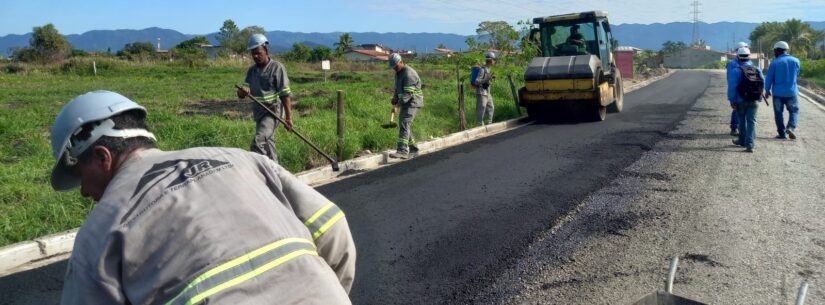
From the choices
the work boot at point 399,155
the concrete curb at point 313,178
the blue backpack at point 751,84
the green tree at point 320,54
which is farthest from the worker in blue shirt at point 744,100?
the green tree at point 320,54

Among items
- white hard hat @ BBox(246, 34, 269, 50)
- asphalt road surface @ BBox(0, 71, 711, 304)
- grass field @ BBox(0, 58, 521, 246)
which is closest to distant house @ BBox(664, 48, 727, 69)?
grass field @ BBox(0, 58, 521, 246)

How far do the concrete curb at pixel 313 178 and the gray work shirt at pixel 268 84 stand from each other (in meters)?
1.09

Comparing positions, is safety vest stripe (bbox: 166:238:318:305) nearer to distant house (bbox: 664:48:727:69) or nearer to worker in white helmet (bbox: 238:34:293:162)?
worker in white helmet (bbox: 238:34:293:162)

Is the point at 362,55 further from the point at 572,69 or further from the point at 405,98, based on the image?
the point at 405,98

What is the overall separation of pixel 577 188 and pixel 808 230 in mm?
2361

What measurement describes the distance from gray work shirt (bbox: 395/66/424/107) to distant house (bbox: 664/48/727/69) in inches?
4278

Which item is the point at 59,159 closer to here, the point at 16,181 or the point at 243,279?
A: the point at 243,279

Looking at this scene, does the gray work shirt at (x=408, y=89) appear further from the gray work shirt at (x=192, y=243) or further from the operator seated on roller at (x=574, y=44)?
the gray work shirt at (x=192, y=243)

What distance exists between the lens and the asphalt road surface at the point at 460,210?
4.48 metres

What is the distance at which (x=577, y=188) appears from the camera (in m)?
7.25

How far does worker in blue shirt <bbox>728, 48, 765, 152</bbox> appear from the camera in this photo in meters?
9.32

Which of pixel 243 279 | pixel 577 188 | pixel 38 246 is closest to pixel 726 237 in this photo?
pixel 577 188

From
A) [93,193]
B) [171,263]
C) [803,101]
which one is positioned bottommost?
[803,101]

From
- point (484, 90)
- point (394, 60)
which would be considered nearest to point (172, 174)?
point (394, 60)
